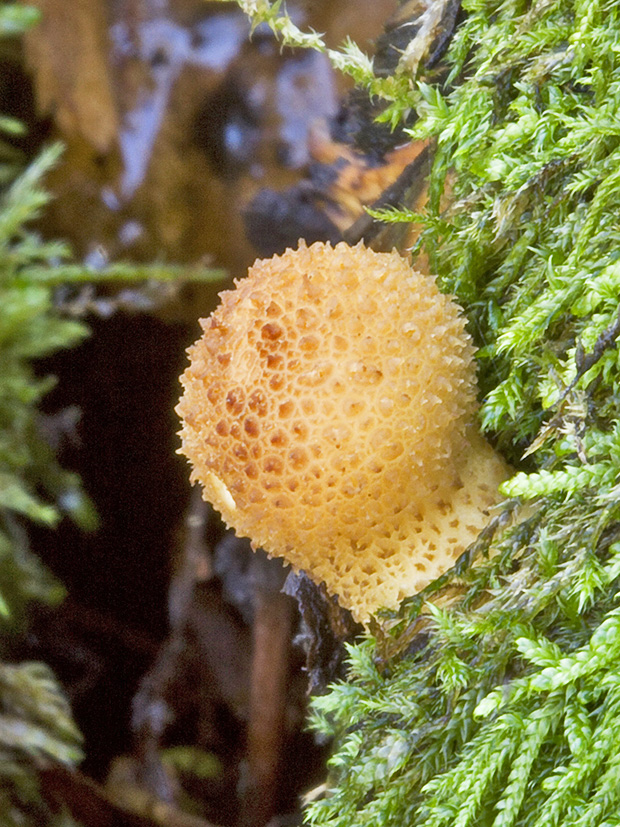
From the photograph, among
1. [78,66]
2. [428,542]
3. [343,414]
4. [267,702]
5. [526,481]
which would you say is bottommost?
[267,702]

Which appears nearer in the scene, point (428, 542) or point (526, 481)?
point (526, 481)

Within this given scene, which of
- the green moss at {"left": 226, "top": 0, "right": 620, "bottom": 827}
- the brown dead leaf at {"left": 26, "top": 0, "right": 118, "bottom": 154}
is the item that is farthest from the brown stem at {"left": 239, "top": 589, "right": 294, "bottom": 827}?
the brown dead leaf at {"left": 26, "top": 0, "right": 118, "bottom": 154}

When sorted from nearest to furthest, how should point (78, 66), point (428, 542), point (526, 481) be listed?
point (526, 481), point (428, 542), point (78, 66)

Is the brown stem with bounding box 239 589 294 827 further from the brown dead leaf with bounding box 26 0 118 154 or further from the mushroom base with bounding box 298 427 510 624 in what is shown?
the brown dead leaf with bounding box 26 0 118 154

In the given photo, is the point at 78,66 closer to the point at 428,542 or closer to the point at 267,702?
the point at 267,702

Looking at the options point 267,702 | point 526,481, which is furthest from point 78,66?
point 526,481

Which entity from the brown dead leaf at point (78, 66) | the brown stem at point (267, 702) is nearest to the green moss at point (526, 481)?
the brown stem at point (267, 702)

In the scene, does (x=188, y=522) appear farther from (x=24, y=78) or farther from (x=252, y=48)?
(x=24, y=78)

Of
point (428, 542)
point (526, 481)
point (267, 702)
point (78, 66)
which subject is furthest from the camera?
point (78, 66)
